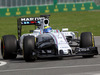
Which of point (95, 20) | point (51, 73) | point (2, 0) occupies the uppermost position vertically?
point (2, 0)

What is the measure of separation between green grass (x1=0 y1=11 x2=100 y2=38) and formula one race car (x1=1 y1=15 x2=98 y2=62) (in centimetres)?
1176

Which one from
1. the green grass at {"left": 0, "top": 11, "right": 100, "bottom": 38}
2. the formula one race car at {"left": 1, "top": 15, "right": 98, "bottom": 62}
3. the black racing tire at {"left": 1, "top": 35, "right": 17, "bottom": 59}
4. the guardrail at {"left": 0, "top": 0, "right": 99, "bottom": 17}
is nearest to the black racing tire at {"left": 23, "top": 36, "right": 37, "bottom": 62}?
the formula one race car at {"left": 1, "top": 15, "right": 98, "bottom": 62}

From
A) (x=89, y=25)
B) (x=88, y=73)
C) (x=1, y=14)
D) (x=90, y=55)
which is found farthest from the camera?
(x=1, y=14)

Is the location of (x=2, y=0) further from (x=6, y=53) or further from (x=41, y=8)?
(x=6, y=53)

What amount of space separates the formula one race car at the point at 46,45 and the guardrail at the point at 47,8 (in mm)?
22156

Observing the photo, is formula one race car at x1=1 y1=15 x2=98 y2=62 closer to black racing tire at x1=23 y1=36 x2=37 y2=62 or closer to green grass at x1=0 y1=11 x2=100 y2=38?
black racing tire at x1=23 y1=36 x2=37 y2=62

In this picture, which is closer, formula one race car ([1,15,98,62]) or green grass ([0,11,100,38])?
formula one race car ([1,15,98,62])

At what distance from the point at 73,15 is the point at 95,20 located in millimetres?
4261

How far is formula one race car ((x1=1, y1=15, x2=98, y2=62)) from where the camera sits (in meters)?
11.5

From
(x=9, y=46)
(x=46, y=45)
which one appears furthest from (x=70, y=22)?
(x=46, y=45)

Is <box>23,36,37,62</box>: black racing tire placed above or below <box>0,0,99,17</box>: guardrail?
below

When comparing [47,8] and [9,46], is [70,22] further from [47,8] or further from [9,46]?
[9,46]

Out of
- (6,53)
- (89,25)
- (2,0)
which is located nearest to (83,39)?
(6,53)

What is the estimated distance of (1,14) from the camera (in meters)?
35.7
